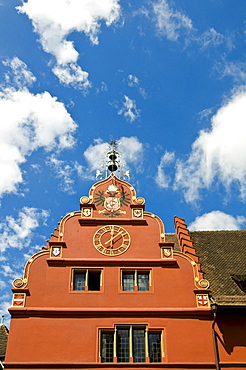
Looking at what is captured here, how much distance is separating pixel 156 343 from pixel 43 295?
4.75 metres

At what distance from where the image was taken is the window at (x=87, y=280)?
752 inches

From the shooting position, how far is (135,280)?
19312 millimetres

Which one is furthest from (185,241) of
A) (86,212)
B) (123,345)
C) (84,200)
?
(123,345)

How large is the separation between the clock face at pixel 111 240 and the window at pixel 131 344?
325cm

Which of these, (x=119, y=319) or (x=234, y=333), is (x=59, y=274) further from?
(x=234, y=333)

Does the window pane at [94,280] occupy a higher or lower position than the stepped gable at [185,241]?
lower

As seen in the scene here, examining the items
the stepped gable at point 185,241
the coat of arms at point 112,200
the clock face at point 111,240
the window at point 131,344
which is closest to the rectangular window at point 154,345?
the window at point 131,344

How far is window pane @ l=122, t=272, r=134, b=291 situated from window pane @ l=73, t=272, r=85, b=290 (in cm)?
165

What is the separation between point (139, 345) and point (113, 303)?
73.6 inches

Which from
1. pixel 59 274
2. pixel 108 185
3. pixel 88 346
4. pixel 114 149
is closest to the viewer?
pixel 88 346

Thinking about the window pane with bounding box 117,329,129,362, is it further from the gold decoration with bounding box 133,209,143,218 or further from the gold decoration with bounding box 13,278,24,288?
the gold decoration with bounding box 133,209,143,218

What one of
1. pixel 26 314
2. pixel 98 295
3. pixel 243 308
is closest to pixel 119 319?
pixel 98 295

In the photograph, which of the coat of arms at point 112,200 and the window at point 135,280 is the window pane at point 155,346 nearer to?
the window at point 135,280

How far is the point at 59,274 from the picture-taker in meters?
19.2
